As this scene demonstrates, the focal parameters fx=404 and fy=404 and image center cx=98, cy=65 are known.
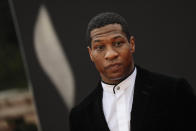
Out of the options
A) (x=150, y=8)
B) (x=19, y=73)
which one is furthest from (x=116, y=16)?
(x=19, y=73)

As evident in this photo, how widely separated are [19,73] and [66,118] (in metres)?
5.82

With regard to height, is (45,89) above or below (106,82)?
below

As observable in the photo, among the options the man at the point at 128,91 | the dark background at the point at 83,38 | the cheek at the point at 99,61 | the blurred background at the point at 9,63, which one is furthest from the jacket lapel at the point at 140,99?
the blurred background at the point at 9,63

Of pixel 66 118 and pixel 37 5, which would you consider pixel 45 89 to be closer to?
pixel 66 118

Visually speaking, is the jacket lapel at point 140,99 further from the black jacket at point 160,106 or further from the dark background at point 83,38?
the dark background at point 83,38

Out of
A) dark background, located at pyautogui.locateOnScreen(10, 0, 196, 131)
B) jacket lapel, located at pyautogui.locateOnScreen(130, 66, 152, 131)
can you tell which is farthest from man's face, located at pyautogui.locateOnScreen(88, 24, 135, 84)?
dark background, located at pyautogui.locateOnScreen(10, 0, 196, 131)

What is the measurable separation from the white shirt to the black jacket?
31mm

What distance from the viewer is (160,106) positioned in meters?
2.05

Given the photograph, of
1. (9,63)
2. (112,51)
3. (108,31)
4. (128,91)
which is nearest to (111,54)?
(112,51)

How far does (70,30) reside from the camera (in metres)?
3.81

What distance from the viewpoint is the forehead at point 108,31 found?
2.04 metres

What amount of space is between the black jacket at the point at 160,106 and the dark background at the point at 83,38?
1.41 m

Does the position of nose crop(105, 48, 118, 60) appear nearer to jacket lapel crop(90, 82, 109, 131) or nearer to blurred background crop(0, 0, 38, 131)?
jacket lapel crop(90, 82, 109, 131)

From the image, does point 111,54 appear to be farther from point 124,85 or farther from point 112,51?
point 124,85
